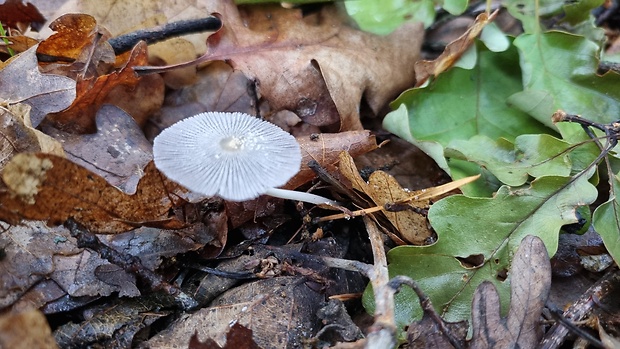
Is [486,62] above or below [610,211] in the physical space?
above

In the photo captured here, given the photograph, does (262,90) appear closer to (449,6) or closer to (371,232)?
(371,232)

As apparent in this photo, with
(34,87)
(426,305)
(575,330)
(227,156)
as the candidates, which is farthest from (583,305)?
(34,87)

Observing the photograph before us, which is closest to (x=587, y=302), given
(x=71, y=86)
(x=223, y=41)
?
(x=223, y=41)

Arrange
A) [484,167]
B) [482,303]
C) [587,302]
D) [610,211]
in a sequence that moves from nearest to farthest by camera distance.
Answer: [482,303] → [587,302] → [610,211] → [484,167]

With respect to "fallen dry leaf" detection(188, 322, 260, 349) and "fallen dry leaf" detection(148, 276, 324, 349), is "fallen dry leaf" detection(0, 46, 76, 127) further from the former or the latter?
"fallen dry leaf" detection(188, 322, 260, 349)

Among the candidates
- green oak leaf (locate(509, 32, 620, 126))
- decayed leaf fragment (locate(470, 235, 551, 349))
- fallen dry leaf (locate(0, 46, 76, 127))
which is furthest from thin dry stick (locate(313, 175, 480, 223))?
fallen dry leaf (locate(0, 46, 76, 127))
